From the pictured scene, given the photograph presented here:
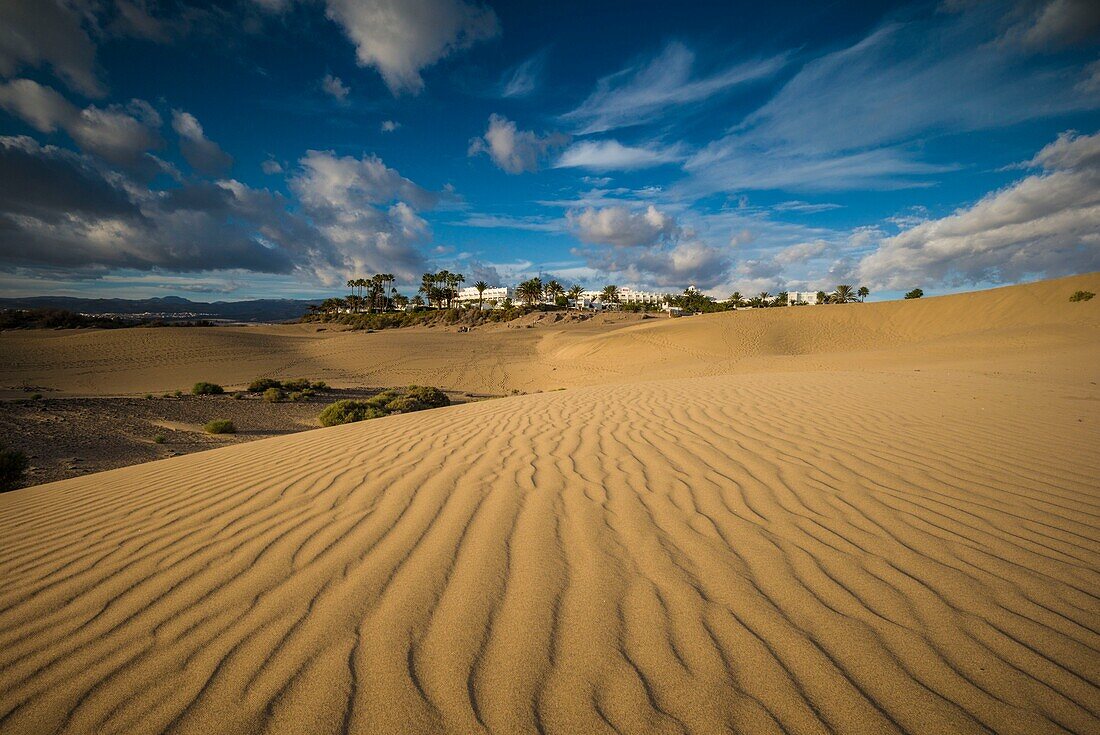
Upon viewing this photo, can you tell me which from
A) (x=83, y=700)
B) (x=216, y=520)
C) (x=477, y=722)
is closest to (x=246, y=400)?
(x=216, y=520)

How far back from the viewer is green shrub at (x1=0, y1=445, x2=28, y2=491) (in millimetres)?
5883

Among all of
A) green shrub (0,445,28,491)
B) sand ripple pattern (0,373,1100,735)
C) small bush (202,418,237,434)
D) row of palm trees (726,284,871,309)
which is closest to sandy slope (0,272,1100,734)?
sand ripple pattern (0,373,1100,735)

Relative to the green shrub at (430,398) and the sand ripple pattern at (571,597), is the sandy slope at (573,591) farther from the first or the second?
the green shrub at (430,398)

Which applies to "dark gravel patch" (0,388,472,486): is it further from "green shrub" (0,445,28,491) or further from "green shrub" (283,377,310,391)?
"green shrub" (283,377,310,391)

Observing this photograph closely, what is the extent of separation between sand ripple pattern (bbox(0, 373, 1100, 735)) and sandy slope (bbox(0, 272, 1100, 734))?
0.01 meters

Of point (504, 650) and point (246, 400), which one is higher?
point (504, 650)

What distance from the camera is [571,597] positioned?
7.23ft

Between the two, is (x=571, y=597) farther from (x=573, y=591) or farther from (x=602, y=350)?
A: (x=602, y=350)

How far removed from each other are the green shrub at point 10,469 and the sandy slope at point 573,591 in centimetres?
209

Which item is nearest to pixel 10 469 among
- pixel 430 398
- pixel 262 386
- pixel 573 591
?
pixel 573 591

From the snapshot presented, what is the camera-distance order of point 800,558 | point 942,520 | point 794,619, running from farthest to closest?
point 942,520 < point 800,558 < point 794,619

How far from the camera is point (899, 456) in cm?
439

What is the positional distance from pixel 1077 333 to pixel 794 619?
2524 centimetres

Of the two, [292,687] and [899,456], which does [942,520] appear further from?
[292,687]
